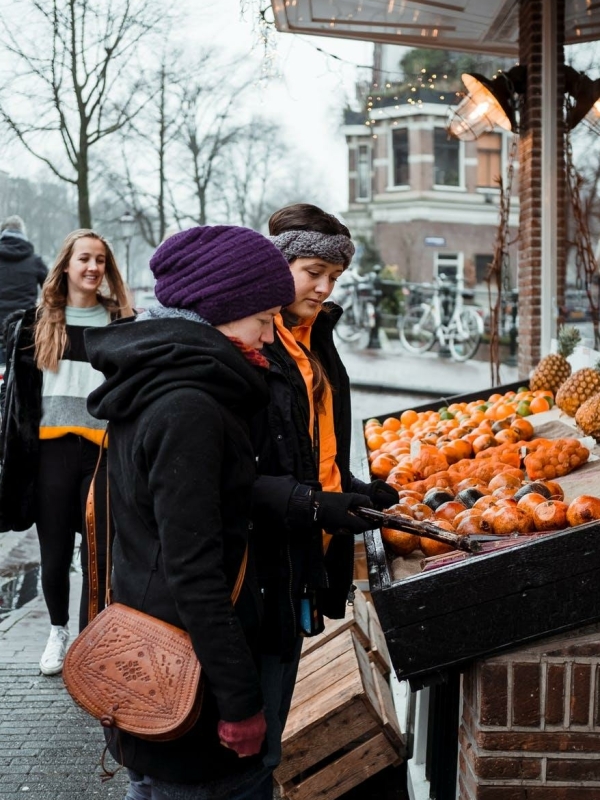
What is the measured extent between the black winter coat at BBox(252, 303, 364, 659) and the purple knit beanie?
44cm

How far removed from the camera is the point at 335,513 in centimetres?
229

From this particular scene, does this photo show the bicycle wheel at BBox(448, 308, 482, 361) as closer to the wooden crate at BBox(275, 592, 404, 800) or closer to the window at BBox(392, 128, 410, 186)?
the window at BBox(392, 128, 410, 186)

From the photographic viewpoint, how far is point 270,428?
2.41m

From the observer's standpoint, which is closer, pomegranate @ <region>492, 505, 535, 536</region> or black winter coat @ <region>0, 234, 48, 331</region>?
pomegranate @ <region>492, 505, 535, 536</region>

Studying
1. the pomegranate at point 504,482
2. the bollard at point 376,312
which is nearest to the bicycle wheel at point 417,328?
the bollard at point 376,312

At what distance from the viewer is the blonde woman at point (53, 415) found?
421cm

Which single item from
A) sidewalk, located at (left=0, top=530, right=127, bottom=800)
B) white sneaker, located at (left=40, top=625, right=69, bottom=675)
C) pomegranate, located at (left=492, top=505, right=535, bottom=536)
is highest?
pomegranate, located at (left=492, top=505, right=535, bottom=536)

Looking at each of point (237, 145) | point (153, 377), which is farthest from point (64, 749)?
point (237, 145)

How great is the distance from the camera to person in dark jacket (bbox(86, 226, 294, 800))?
1.84m

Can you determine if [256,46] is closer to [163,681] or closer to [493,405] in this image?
[493,405]

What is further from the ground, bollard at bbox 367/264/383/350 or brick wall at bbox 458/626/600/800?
bollard at bbox 367/264/383/350

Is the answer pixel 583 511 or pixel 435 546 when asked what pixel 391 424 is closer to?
pixel 435 546

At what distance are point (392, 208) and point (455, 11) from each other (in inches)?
977

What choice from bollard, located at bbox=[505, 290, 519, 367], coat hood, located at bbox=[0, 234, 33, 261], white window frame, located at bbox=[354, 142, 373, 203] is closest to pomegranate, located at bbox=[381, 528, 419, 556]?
coat hood, located at bbox=[0, 234, 33, 261]
